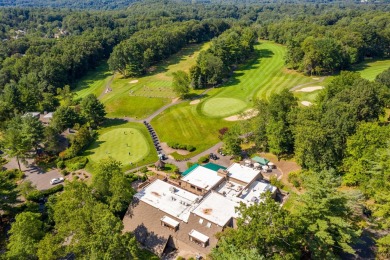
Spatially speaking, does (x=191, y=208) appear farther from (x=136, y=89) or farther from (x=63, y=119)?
(x=136, y=89)

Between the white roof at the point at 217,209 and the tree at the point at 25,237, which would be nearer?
the tree at the point at 25,237

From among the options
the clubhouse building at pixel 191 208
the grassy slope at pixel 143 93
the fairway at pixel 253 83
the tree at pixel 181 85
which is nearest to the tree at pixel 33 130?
the grassy slope at pixel 143 93

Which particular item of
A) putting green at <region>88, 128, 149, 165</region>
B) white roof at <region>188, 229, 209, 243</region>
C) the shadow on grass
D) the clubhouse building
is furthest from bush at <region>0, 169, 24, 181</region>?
the shadow on grass

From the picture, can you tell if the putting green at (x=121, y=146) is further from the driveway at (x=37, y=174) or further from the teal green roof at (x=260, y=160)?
the teal green roof at (x=260, y=160)

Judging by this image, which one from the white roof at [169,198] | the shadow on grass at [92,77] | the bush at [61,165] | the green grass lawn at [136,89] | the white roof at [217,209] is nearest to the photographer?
the white roof at [217,209]

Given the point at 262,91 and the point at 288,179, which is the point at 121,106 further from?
the point at 288,179

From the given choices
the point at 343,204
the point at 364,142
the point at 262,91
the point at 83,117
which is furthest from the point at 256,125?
the point at 83,117
